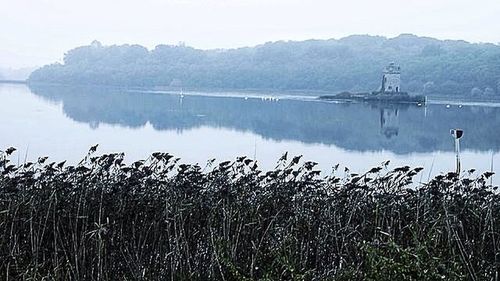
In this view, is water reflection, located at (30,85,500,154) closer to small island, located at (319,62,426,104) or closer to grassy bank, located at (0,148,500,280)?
small island, located at (319,62,426,104)

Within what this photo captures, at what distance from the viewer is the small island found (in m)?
37.6

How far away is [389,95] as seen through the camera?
125 feet

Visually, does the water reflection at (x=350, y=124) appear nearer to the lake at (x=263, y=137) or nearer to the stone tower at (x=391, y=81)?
the lake at (x=263, y=137)

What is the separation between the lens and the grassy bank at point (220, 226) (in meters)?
3.67

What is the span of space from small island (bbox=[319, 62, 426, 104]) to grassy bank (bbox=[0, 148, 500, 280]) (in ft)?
110

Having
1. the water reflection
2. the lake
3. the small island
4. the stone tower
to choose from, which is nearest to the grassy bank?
the lake

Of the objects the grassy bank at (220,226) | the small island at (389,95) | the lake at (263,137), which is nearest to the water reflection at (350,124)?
the lake at (263,137)

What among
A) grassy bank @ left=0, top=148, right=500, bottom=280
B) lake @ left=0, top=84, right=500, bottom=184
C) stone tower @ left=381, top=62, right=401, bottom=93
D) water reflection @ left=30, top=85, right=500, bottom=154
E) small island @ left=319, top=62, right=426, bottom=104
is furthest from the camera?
stone tower @ left=381, top=62, right=401, bottom=93

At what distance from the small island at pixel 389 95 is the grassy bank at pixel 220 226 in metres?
33.5

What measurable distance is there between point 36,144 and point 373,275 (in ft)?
34.8

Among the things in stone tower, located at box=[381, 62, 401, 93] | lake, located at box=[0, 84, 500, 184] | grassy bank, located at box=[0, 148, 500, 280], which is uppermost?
stone tower, located at box=[381, 62, 401, 93]

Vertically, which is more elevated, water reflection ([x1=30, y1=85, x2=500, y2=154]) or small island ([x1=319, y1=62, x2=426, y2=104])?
small island ([x1=319, y1=62, x2=426, y2=104])

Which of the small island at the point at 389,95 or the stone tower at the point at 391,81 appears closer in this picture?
the small island at the point at 389,95

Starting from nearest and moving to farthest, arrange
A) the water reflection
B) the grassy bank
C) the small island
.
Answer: the grassy bank
the water reflection
the small island
